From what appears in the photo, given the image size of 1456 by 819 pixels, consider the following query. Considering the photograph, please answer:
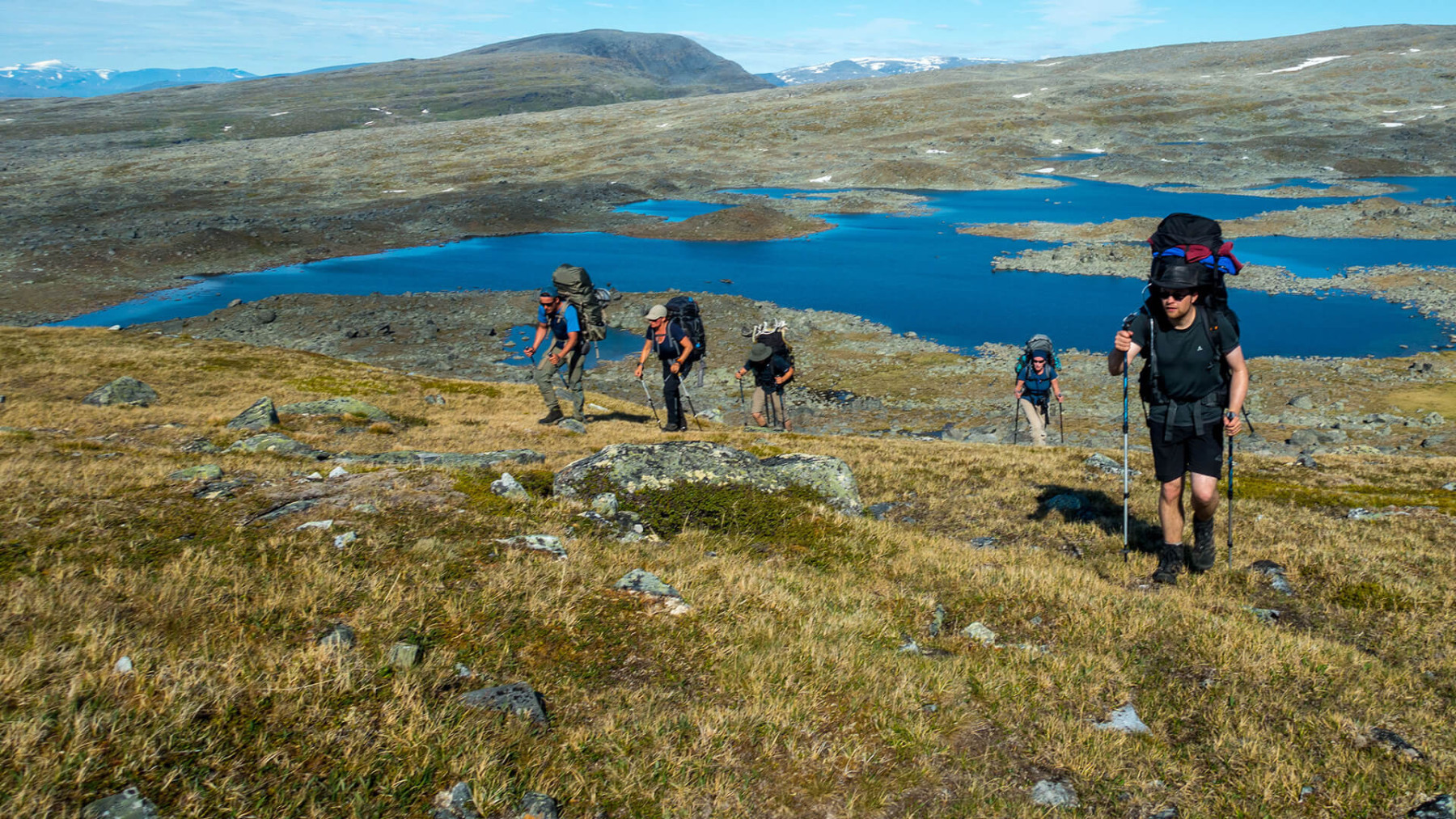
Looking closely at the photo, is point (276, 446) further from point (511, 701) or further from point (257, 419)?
point (511, 701)

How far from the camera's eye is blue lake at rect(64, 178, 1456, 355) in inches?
1994

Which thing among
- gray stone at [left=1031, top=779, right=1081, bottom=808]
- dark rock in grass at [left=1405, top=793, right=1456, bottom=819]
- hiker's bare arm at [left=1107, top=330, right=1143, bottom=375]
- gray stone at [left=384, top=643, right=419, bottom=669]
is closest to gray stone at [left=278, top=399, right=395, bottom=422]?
gray stone at [left=384, top=643, right=419, bottom=669]

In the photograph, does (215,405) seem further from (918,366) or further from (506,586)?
(918,366)

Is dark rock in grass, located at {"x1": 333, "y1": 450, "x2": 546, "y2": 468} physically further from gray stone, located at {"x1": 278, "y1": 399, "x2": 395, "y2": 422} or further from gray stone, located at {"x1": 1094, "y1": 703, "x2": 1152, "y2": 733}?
gray stone, located at {"x1": 1094, "y1": 703, "x2": 1152, "y2": 733}

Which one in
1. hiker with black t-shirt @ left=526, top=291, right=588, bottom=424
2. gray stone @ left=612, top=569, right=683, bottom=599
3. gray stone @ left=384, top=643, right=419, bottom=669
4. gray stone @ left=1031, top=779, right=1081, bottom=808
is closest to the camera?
gray stone @ left=1031, top=779, right=1081, bottom=808

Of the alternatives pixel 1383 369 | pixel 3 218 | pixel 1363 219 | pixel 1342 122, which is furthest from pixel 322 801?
pixel 1342 122

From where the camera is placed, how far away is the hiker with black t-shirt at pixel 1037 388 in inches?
861

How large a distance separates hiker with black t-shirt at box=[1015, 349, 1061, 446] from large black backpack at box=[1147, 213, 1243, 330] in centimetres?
1182

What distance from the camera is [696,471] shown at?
12312mm

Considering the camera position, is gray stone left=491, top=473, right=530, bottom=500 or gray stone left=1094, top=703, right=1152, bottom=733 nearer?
gray stone left=1094, top=703, right=1152, bottom=733

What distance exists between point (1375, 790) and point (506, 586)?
21.1 feet

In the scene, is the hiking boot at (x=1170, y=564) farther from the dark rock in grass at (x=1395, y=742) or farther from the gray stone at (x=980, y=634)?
the dark rock in grass at (x=1395, y=742)

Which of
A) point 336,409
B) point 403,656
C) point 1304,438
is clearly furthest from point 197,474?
point 1304,438

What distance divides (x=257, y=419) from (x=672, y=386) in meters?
10.6
